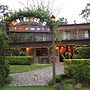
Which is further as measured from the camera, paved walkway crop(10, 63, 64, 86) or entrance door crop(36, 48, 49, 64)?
entrance door crop(36, 48, 49, 64)

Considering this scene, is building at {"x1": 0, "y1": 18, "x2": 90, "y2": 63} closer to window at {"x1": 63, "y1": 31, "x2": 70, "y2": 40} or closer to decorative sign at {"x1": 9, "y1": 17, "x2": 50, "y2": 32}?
window at {"x1": 63, "y1": 31, "x2": 70, "y2": 40}

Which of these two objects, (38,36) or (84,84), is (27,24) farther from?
(38,36)

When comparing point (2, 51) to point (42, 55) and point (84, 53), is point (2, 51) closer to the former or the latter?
point (84, 53)

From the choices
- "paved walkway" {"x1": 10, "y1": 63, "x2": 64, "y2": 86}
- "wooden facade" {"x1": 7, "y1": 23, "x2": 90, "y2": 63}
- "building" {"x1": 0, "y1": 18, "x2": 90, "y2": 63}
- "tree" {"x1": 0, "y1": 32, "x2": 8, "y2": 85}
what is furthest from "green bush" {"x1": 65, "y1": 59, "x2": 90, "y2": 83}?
"wooden facade" {"x1": 7, "y1": 23, "x2": 90, "y2": 63}

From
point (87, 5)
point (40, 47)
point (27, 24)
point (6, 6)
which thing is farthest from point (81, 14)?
point (27, 24)

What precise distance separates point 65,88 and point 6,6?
52.2 metres

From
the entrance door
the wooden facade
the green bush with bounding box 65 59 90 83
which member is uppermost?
the wooden facade

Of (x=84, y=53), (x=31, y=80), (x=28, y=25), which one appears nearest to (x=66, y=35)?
(x=84, y=53)

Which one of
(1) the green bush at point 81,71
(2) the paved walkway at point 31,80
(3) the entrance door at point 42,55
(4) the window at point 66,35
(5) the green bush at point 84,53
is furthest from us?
(4) the window at point 66,35

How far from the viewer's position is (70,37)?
163 ft

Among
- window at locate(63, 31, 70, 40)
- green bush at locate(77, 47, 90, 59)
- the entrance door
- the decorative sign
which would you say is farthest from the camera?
window at locate(63, 31, 70, 40)

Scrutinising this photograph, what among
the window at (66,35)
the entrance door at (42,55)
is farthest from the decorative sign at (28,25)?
the window at (66,35)

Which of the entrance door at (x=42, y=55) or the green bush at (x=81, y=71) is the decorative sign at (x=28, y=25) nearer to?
the green bush at (x=81, y=71)

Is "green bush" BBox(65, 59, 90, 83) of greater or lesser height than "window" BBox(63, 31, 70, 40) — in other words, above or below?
below
